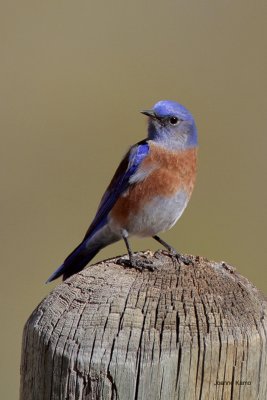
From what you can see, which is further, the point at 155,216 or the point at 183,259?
the point at 155,216

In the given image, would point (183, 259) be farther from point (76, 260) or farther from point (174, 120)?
point (174, 120)

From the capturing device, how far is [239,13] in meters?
11.3

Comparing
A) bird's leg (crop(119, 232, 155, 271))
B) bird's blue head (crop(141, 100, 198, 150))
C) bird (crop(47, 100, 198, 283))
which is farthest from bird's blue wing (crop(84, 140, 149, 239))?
bird's leg (crop(119, 232, 155, 271))

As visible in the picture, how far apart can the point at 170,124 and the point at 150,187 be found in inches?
17.9

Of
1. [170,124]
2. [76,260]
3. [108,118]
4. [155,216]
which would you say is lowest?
[76,260]

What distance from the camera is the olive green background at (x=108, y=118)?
337 inches

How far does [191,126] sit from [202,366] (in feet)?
10.2

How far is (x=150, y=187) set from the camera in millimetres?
5504

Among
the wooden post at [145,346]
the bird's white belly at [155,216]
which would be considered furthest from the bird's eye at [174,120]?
the wooden post at [145,346]

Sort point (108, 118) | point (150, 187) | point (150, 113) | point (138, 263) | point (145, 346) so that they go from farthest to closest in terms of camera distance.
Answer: point (108, 118) → point (150, 113) → point (150, 187) → point (138, 263) → point (145, 346)

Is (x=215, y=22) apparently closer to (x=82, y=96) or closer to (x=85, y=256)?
(x=82, y=96)

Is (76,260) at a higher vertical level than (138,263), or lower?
lower

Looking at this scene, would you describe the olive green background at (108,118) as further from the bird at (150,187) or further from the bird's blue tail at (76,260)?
the bird at (150,187)

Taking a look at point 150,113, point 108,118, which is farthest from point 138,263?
point 108,118
